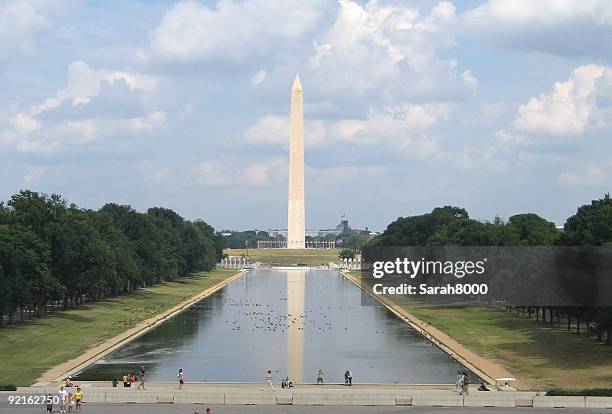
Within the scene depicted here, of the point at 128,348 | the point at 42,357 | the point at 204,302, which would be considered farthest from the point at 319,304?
the point at 42,357

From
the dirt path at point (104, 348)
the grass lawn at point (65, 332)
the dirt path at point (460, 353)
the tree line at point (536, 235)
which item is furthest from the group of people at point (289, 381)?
the tree line at point (536, 235)

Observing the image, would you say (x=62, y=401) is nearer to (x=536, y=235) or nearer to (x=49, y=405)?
(x=49, y=405)

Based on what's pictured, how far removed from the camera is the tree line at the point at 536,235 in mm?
57094

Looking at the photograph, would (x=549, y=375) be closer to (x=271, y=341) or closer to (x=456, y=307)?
(x=271, y=341)

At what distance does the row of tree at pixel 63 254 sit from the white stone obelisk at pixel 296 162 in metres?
52.9

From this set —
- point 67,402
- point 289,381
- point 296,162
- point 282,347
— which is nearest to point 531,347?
point 282,347

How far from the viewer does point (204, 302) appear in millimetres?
95312

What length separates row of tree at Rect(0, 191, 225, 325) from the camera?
65688mm

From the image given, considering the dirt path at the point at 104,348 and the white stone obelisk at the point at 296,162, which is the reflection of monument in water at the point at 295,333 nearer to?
the dirt path at the point at 104,348

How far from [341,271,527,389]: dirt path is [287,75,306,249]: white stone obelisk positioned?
86.5m

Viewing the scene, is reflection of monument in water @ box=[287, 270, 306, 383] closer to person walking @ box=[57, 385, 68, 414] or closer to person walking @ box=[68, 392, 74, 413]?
person walking @ box=[68, 392, 74, 413]

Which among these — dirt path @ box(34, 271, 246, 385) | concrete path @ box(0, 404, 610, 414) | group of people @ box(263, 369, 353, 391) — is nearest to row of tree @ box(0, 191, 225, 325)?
dirt path @ box(34, 271, 246, 385)

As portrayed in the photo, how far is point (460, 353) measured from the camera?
54688 mm

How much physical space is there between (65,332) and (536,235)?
145ft
